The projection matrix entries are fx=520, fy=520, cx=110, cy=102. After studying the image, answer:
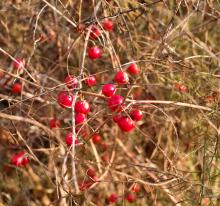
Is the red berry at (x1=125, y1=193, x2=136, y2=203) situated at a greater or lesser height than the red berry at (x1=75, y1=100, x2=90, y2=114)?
lesser

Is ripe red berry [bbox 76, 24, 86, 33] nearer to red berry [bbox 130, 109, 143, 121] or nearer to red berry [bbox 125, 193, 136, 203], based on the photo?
red berry [bbox 130, 109, 143, 121]

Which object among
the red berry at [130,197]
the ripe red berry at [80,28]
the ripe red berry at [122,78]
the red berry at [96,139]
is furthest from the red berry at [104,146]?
the ripe red berry at [122,78]

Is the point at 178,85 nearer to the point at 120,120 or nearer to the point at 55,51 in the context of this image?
the point at 120,120

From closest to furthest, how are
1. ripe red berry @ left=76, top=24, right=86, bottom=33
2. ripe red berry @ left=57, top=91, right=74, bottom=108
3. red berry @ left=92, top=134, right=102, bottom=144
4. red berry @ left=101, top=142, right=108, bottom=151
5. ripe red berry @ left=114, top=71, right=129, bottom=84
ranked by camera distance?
ripe red berry @ left=57, top=91, right=74, bottom=108
ripe red berry @ left=114, top=71, right=129, bottom=84
ripe red berry @ left=76, top=24, right=86, bottom=33
red berry @ left=92, top=134, right=102, bottom=144
red berry @ left=101, top=142, right=108, bottom=151

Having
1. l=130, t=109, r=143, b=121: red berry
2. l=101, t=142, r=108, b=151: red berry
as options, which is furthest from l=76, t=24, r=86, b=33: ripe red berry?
l=101, t=142, r=108, b=151: red berry

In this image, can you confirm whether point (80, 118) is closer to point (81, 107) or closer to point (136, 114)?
point (81, 107)

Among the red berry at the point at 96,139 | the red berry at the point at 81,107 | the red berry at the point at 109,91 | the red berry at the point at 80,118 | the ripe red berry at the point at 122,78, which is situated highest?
the ripe red berry at the point at 122,78

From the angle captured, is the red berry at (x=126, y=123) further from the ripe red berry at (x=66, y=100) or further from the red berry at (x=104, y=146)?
the red berry at (x=104, y=146)

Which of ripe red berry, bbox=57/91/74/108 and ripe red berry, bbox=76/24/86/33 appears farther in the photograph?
ripe red berry, bbox=76/24/86/33

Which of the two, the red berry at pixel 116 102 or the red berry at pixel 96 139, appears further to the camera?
the red berry at pixel 96 139

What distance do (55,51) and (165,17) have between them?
60 centimetres

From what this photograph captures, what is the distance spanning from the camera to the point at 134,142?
8.52 ft

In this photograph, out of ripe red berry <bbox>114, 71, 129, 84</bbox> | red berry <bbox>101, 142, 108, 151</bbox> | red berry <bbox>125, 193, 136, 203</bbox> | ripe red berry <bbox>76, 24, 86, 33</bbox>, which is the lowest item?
red berry <bbox>125, 193, 136, 203</bbox>

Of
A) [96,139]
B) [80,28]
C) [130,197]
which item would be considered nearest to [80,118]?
[80,28]
